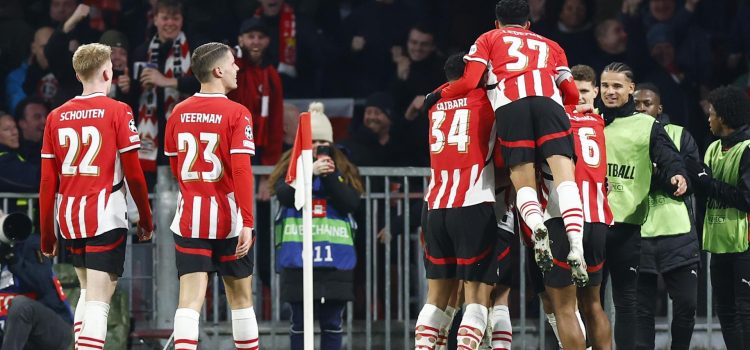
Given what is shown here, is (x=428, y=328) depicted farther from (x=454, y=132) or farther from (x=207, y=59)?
(x=207, y=59)

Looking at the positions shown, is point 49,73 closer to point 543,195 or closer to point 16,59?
point 16,59

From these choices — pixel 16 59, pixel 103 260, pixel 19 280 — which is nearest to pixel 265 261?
pixel 19 280

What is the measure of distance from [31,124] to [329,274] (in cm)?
395

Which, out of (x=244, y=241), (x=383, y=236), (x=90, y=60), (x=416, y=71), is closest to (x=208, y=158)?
(x=244, y=241)

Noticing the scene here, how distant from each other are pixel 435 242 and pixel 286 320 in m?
3.35

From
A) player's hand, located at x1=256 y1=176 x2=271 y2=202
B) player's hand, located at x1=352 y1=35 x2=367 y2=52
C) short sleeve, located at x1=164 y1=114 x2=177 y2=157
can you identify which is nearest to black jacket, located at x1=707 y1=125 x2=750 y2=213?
player's hand, located at x1=256 y1=176 x2=271 y2=202

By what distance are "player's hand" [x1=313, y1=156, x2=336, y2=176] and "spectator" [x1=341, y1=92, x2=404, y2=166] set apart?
225cm

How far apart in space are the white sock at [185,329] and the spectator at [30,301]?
2.44m

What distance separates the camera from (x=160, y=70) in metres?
14.1

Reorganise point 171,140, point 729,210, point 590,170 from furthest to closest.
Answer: point 729,210 → point 590,170 → point 171,140

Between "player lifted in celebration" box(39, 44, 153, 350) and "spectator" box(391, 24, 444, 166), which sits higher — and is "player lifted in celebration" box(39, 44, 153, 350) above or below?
below

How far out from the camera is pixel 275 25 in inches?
605

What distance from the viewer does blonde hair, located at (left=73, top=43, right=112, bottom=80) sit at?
10172mm

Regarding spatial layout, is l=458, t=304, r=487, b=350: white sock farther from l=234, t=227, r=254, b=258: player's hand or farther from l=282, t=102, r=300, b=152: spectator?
l=282, t=102, r=300, b=152: spectator
